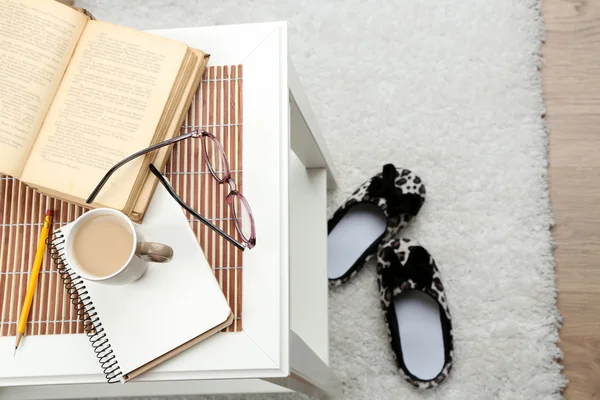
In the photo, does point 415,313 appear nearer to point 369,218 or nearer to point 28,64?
point 369,218

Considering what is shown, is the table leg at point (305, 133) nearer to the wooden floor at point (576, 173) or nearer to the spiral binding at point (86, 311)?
the spiral binding at point (86, 311)

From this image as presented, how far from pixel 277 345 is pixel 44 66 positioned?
406 mm

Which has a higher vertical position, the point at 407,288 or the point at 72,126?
the point at 72,126

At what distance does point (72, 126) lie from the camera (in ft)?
1.84

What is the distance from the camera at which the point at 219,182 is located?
1.78 feet

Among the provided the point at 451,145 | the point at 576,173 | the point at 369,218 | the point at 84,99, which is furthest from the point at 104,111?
the point at 576,173

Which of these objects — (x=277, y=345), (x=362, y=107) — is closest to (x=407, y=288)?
(x=362, y=107)

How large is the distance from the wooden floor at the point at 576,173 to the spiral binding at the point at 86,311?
2.91 feet

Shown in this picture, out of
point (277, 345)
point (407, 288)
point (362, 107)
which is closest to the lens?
point (277, 345)

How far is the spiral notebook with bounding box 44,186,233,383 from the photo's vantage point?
1.69ft

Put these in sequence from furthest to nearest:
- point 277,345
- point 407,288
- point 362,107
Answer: point 362,107
point 407,288
point 277,345

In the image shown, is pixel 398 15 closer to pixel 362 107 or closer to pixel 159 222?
pixel 362 107

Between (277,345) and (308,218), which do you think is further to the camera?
(308,218)

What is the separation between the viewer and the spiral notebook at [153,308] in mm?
517
